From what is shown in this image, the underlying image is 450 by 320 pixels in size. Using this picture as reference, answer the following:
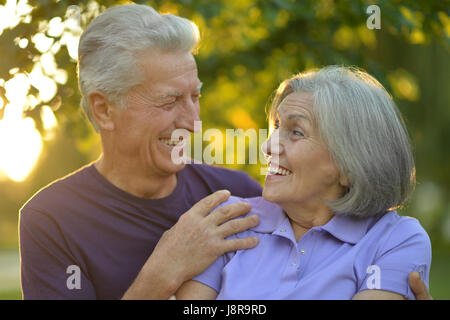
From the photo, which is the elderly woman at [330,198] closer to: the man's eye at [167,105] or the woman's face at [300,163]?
the woman's face at [300,163]

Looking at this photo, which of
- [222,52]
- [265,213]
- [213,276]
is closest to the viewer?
[213,276]

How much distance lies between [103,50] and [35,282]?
106 cm

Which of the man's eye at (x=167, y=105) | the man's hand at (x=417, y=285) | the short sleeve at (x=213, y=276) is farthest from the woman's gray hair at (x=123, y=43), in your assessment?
the man's hand at (x=417, y=285)

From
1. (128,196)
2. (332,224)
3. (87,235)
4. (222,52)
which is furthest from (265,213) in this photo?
(222,52)

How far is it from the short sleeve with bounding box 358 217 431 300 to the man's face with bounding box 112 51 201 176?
102cm

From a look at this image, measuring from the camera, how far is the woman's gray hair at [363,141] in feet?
7.48

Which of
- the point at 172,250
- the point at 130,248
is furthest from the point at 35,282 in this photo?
the point at 172,250

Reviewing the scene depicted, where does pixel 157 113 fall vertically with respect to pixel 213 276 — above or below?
above

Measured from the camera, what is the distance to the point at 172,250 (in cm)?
235

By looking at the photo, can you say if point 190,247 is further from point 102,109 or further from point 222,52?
point 222,52

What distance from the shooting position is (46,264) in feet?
7.91

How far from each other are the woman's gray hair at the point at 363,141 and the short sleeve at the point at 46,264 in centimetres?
111

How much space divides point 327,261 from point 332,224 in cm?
17

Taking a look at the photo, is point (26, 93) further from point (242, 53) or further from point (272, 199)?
point (242, 53)
